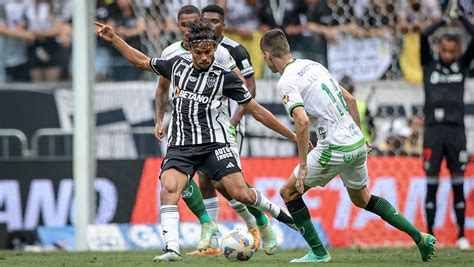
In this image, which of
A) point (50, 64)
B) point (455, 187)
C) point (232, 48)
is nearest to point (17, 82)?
point (50, 64)

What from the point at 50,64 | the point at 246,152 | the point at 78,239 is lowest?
the point at 78,239

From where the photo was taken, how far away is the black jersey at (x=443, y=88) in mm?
13008

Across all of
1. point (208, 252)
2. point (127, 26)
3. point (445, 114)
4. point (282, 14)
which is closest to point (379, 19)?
point (282, 14)

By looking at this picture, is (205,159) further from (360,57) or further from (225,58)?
(360,57)

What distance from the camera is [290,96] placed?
29.2 ft

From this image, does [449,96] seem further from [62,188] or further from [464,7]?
[62,188]

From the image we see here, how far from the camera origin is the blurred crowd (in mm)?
14141

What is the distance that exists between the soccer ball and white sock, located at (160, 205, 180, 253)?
Result: 1.98 feet

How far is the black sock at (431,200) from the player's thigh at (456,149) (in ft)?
0.96

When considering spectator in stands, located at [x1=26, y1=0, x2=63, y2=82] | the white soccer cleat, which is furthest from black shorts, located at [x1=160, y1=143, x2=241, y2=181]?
spectator in stands, located at [x1=26, y1=0, x2=63, y2=82]

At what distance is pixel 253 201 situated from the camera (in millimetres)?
9547

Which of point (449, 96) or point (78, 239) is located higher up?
point (449, 96)

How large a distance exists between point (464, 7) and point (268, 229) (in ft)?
16.3

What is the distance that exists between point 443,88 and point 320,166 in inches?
169
